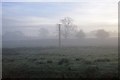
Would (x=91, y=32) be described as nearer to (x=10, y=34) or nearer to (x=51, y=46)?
(x=51, y=46)

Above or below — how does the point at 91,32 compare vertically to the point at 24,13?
below

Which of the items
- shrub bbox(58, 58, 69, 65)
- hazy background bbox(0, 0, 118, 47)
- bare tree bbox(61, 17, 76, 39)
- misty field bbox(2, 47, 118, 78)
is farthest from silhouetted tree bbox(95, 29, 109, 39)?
shrub bbox(58, 58, 69, 65)

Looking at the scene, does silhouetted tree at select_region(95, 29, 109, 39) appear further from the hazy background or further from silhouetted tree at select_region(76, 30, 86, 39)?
silhouetted tree at select_region(76, 30, 86, 39)

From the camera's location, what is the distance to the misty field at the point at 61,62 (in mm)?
4441

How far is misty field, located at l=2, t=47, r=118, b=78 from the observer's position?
4.44 m

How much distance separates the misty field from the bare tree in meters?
0.29

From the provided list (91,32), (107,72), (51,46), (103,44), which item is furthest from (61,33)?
(107,72)

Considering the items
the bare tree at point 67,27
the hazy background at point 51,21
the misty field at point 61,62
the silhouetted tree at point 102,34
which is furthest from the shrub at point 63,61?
the silhouetted tree at point 102,34

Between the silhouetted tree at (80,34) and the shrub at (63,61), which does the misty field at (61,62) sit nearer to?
the shrub at (63,61)

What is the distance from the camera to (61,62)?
455 centimetres

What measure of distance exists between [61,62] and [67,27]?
2.46 ft

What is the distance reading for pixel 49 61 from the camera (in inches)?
181

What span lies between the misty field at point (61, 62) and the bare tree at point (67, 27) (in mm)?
290

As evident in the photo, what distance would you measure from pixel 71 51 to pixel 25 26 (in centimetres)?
108
